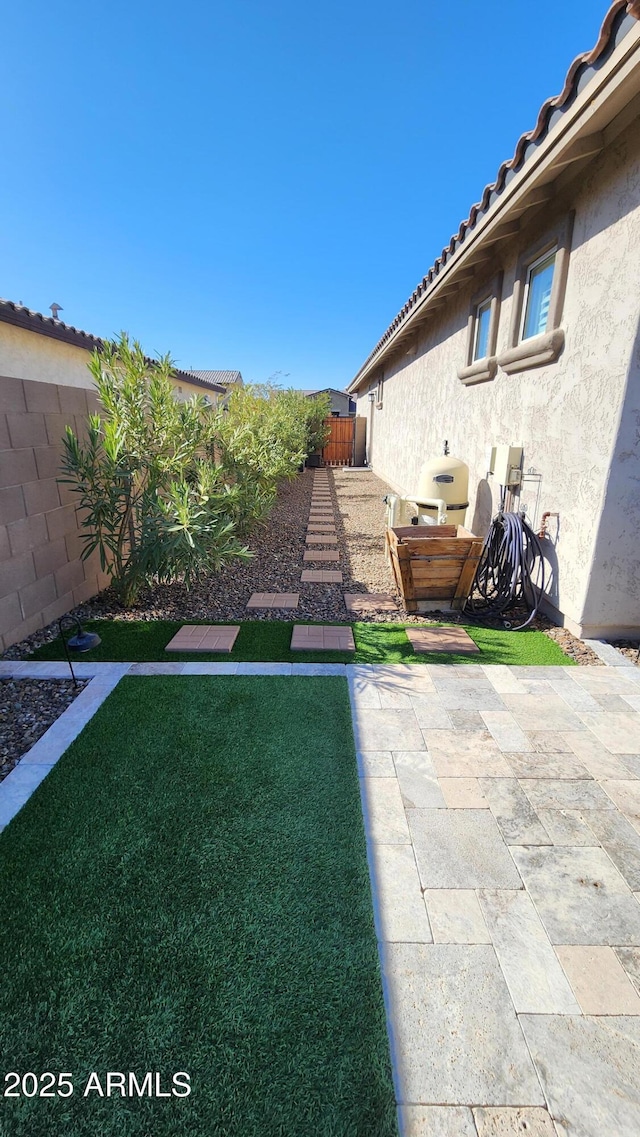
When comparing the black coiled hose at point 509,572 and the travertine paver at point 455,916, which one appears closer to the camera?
the travertine paver at point 455,916

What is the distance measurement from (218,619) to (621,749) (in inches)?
131

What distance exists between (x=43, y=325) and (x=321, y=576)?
A: 4.31m

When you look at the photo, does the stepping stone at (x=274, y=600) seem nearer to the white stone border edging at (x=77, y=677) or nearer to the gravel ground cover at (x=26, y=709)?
the white stone border edging at (x=77, y=677)

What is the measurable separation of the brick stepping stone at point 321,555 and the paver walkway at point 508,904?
367 cm

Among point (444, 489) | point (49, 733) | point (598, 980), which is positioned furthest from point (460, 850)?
point (444, 489)

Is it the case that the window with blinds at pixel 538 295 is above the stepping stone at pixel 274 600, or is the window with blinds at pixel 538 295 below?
above

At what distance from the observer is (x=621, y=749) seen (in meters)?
2.63

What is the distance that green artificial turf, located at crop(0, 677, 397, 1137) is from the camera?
1.24 meters

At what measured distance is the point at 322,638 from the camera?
405cm

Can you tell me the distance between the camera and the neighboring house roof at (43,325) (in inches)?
183

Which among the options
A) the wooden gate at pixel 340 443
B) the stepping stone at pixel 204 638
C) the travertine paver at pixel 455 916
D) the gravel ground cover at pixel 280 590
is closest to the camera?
the travertine paver at pixel 455 916

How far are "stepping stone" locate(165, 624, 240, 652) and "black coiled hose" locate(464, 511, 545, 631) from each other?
2.33m

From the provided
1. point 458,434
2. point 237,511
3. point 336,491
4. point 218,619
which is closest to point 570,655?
point 218,619

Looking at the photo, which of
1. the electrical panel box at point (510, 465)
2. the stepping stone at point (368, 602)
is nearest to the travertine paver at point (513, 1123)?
the stepping stone at point (368, 602)
